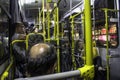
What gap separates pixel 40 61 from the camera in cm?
142

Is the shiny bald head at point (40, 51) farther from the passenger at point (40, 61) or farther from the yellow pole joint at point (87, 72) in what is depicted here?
the yellow pole joint at point (87, 72)

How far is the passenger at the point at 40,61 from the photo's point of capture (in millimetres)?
1423

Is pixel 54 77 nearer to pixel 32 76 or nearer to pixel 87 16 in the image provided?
pixel 32 76

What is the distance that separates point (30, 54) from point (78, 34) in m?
4.86

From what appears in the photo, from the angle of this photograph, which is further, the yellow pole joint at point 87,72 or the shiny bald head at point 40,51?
the yellow pole joint at point 87,72

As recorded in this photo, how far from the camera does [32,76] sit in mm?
1443

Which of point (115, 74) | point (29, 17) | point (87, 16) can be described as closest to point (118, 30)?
point (115, 74)

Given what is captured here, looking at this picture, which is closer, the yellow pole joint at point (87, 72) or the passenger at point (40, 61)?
the passenger at point (40, 61)

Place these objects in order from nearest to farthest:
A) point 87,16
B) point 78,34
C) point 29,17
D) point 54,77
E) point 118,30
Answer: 1. point 54,77
2. point 87,16
3. point 118,30
4. point 78,34
5. point 29,17

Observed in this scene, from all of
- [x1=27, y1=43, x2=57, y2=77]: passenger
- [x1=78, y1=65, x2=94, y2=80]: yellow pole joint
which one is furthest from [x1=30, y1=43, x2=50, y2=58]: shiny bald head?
[x1=78, y1=65, x2=94, y2=80]: yellow pole joint

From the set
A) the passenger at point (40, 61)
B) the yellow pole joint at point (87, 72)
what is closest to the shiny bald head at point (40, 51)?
the passenger at point (40, 61)

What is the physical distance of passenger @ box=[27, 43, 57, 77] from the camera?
1.42 m

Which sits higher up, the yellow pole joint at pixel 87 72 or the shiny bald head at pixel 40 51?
the shiny bald head at pixel 40 51

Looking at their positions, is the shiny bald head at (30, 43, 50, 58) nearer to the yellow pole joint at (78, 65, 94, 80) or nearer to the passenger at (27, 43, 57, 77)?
the passenger at (27, 43, 57, 77)
